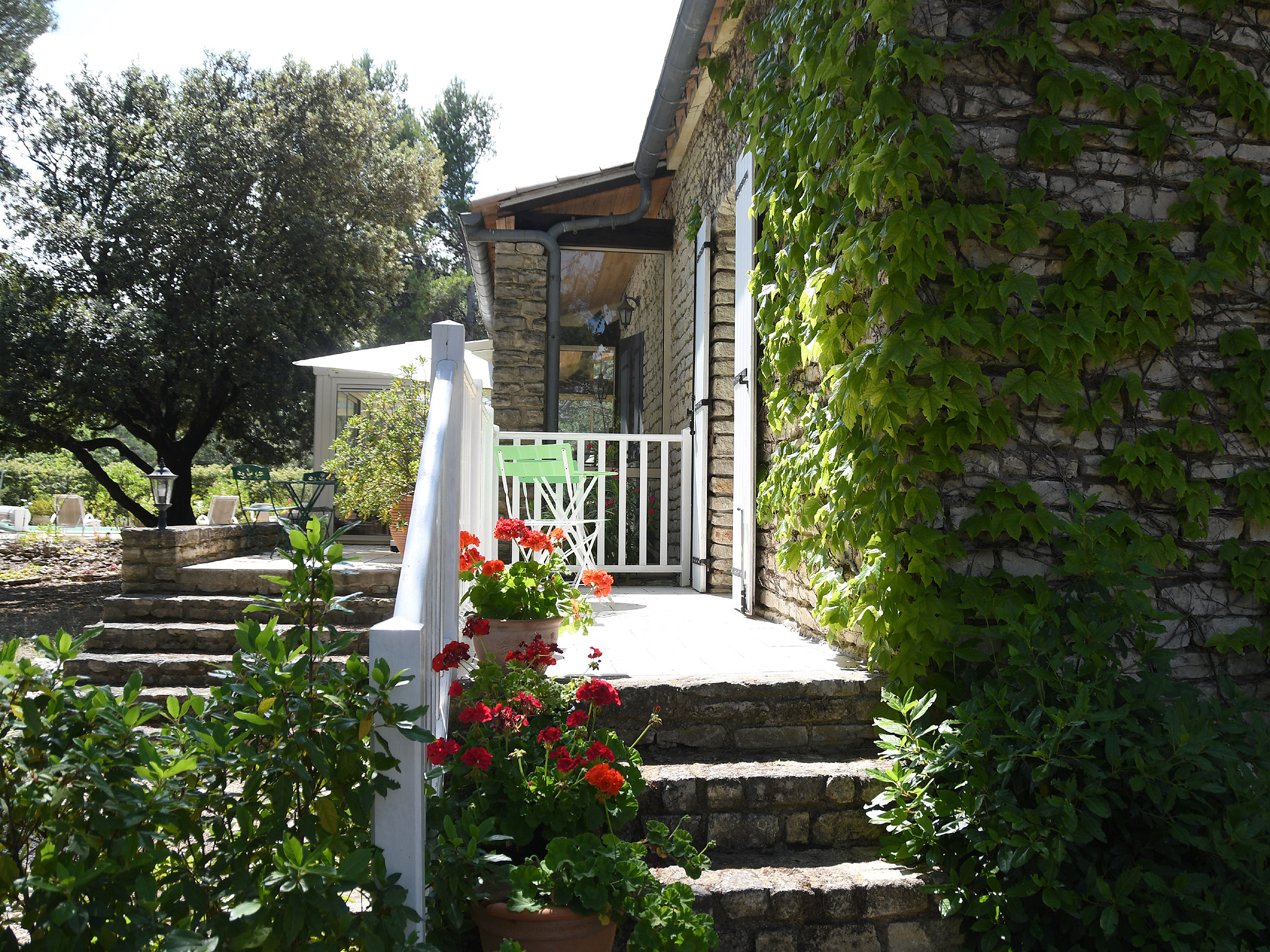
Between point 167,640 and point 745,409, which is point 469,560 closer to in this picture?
point 745,409

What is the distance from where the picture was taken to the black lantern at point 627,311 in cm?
895

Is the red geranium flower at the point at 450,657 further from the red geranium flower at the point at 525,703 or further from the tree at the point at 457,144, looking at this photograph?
the tree at the point at 457,144

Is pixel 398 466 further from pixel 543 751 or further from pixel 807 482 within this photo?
pixel 543 751

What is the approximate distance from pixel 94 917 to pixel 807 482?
2.57 meters

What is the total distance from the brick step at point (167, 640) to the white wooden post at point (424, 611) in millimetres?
2708

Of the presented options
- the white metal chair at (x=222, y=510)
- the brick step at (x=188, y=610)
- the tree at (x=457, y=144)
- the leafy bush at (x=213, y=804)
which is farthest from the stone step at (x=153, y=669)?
the tree at (x=457, y=144)

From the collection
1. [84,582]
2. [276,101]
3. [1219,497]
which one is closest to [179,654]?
[1219,497]

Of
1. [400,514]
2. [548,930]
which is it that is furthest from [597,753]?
[400,514]

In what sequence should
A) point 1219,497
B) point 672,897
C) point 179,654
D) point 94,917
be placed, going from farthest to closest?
point 179,654
point 1219,497
point 672,897
point 94,917

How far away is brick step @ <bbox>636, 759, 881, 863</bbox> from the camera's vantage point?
94.5 inches

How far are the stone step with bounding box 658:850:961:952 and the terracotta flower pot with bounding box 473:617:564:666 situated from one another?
89 cm

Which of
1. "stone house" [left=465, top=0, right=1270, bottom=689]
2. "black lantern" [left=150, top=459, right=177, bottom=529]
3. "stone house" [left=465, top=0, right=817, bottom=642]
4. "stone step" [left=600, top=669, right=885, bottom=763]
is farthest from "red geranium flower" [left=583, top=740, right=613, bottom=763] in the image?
"black lantern" [left=150, top=459, right=177, bottom=529]

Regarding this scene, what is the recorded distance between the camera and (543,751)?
219 centimetres

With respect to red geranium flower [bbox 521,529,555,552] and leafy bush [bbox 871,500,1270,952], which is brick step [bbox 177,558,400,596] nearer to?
red geranium flower [bbox 521,529,555,552]
